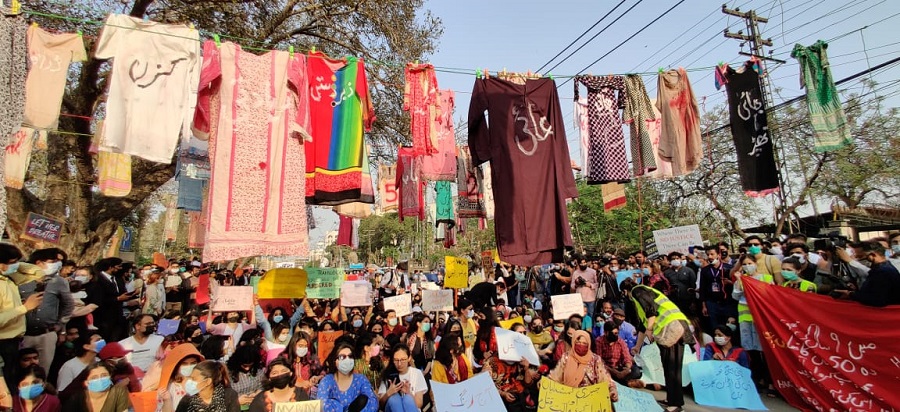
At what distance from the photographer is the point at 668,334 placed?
233 inches

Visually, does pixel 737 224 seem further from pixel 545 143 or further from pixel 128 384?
pixel 128 384

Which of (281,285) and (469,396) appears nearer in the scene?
(469,396)

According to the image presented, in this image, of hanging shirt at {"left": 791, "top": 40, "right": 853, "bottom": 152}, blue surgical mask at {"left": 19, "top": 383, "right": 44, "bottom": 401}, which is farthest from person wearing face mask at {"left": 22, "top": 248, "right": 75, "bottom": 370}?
hanging shirt at {"left": 791, "top": 40, "right": 853, "bottom": 152}

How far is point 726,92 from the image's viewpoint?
21.2 ft

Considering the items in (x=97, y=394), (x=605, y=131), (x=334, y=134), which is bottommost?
(x=97, y=394)

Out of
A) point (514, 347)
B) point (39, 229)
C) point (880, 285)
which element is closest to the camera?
point (880, 285)

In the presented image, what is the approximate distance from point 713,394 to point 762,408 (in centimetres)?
54

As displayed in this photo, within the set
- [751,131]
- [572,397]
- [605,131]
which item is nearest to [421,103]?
[605,131]

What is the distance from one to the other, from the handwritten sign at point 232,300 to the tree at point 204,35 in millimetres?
3279

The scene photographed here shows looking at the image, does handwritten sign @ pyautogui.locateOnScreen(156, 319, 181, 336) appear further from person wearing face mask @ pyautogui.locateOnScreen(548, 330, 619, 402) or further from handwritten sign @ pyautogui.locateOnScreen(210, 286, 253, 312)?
person wearing face mask @ pyautogui.locateOnScreen(548, 330, 619, 402)

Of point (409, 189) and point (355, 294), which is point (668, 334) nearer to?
point (409, 189)

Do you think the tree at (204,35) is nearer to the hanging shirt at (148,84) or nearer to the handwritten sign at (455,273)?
the handwritten sign at (455,273)

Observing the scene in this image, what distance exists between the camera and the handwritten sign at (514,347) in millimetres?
5934

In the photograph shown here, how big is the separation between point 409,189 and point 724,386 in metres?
5.99
